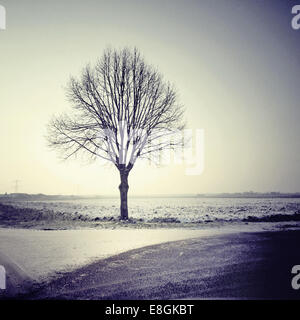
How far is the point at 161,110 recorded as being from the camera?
59.4ft

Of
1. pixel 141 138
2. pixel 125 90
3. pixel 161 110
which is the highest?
pixel 125 90

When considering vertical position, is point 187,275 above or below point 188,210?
above

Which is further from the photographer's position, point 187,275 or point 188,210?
point 188,210

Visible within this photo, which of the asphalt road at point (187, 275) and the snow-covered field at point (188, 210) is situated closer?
the asphalt road at point (187, 275)

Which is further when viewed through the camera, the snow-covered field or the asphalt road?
the snow-covered field

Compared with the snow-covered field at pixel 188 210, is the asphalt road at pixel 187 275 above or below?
above

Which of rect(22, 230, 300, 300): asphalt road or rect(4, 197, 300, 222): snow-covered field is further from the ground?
rect(22, 230, 300, 300): asphalt road

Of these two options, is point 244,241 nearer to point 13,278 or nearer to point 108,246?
point 108,246

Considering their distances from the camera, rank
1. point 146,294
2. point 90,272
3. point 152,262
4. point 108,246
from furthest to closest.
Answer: point 108,246 → point 152,262 → point 90,272 → point 146,294
